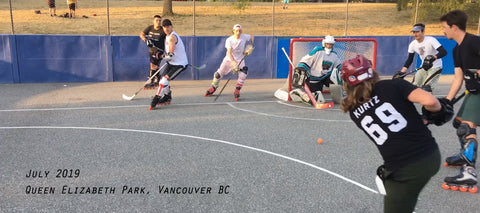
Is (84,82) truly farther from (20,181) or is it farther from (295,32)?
(295,32)

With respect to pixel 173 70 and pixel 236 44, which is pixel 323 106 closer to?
pixel 236 44

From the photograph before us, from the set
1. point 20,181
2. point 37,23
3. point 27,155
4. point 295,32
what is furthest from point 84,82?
point 295,32

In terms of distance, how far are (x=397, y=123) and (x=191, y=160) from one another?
3.30 m

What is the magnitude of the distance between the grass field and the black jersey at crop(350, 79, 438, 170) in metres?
17.1

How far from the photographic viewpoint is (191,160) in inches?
218

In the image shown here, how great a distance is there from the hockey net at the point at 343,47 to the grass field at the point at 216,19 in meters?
8.59

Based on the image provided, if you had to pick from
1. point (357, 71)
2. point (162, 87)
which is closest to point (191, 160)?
point (357, 71)

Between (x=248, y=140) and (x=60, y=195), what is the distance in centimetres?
301

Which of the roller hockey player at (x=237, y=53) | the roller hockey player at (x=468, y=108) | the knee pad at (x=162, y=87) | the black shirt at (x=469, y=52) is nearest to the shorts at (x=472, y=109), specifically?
the roller hockey player at (x=468, y=108)

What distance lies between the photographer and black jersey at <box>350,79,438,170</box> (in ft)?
9.23

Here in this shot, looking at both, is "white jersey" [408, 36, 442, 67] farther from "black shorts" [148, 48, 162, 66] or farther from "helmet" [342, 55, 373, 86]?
"helmet" [342, 55, 373, 86]

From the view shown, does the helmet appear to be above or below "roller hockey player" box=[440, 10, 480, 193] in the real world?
above

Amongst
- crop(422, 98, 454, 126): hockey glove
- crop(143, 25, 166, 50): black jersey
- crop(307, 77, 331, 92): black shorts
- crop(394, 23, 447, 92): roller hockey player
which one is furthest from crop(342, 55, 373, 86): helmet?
crop(143, 25, 166, 50): black jersey

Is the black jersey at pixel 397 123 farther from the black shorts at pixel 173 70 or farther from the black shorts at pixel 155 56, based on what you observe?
the black shorts at pixel 155 56
